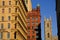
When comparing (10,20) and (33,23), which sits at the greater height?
(10,20)

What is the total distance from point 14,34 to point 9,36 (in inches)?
82.0

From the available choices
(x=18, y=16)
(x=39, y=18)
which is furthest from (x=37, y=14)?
(x=18, y=16)

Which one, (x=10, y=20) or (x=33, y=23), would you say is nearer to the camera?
(x=10, y=20)

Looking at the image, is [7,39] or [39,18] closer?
[7,39]

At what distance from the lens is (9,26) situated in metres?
87.4

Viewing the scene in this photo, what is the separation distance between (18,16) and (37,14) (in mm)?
78421

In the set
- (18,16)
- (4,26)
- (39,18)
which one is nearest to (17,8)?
(18,16)

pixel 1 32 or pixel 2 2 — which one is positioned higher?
pixel 2 2

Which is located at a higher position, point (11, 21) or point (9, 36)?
point (11, 21)

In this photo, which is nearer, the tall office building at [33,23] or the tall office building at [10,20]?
the tall office building at [10,20]

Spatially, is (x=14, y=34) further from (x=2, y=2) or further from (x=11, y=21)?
(x=2, y=2)

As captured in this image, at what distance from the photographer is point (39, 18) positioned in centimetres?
16650

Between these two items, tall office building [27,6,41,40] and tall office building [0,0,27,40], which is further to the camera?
tall office building [27,6,41,40]

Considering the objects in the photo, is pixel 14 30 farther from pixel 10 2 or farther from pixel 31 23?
pixel 31 23
